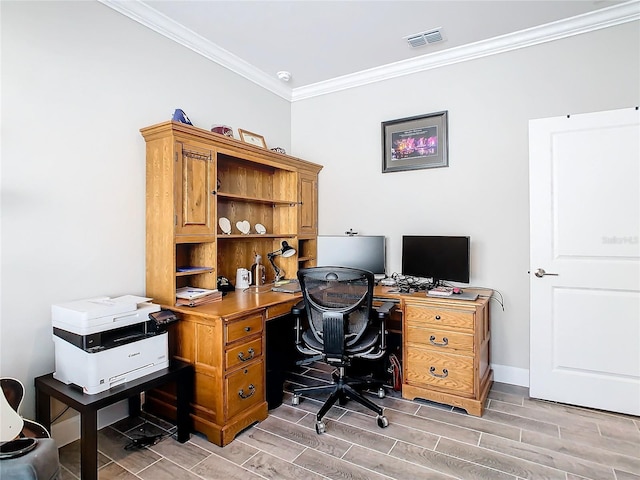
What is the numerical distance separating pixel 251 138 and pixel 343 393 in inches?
90.6

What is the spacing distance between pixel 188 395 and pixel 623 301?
9.60 ft

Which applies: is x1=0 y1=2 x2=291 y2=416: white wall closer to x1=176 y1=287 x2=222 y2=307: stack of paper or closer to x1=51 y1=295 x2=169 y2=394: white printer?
x1=51 y1=295 x2=169 y2=394: white printer

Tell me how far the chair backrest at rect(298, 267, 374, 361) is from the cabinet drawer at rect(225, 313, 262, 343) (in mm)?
340

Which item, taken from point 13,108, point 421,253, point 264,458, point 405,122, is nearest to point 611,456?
point 421,253

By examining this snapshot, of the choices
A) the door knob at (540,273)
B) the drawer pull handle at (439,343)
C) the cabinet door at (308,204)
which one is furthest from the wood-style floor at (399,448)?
the cabinet door at (308,204)

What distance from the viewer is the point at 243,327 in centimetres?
233

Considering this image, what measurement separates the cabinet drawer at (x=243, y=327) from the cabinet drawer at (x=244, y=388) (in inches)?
8.4

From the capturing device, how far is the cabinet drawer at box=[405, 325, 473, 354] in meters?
2.57

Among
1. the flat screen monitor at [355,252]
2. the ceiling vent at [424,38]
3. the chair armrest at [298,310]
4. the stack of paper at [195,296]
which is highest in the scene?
the ceiling vent at [424,38]

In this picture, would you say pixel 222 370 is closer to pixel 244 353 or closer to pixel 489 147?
pixel 244 353

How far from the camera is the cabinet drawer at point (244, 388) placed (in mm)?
2230

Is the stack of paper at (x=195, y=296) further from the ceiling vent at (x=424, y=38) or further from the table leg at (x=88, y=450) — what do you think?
the ceiling vent at (x=424, y=38)

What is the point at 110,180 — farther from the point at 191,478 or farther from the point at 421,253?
the point at 421,253

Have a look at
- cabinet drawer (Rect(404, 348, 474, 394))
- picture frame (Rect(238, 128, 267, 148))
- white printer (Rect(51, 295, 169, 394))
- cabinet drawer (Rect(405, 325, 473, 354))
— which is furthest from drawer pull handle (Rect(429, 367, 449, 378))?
picture frame (Rect(238, 128, 267, 148))
